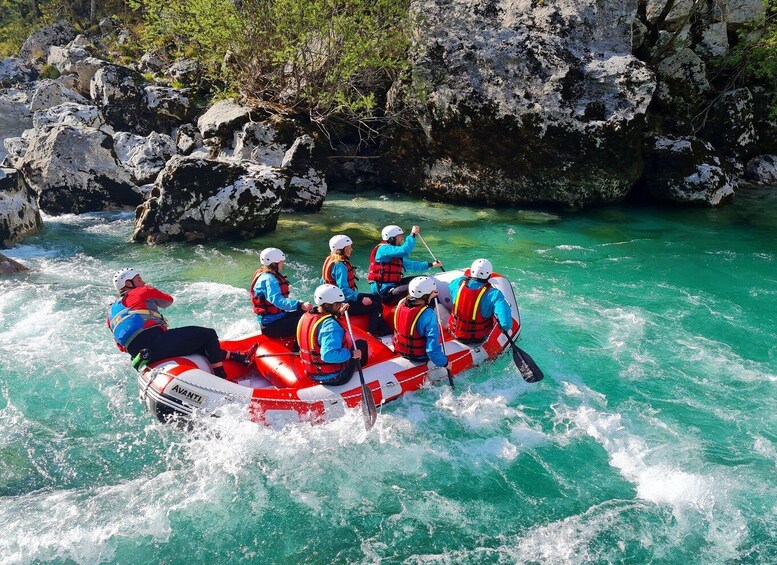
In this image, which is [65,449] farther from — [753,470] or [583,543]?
[753,470]

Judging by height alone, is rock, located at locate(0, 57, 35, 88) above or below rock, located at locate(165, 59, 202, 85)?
below

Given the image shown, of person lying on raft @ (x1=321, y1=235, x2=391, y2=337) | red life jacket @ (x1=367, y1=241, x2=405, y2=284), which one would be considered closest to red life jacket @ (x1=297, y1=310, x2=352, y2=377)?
person lying on raft @ (x1=321, y1=235, x2=391, y2=337)

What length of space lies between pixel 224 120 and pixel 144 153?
2.43m

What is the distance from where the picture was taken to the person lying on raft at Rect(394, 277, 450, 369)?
6.20 m

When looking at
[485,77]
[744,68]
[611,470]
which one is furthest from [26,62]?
[611,470]

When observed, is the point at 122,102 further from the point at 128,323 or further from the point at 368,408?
the point at 368,408

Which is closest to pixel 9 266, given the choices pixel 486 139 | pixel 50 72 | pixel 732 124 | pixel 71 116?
pixel 71 116

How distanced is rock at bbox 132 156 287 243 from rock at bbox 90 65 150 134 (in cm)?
638

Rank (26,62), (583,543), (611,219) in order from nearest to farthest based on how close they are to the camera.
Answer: (583,543)
(611,219)
(26,62)

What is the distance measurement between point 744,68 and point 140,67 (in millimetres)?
18625

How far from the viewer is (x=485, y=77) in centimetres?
1345

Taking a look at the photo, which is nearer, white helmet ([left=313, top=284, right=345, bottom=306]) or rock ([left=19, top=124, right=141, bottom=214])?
white helmet ([left=313, top=284, right=345, bottom=306])

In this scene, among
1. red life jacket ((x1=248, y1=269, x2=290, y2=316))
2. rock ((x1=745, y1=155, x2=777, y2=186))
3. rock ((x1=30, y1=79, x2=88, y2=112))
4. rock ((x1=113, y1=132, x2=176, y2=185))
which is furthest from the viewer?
rock ((x1=30, y1=79, x2=88, y2=112))

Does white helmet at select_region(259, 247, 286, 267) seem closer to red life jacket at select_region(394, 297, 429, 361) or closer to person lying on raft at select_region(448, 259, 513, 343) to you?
red life jacket at select_region(394, 297, 429, 361)
